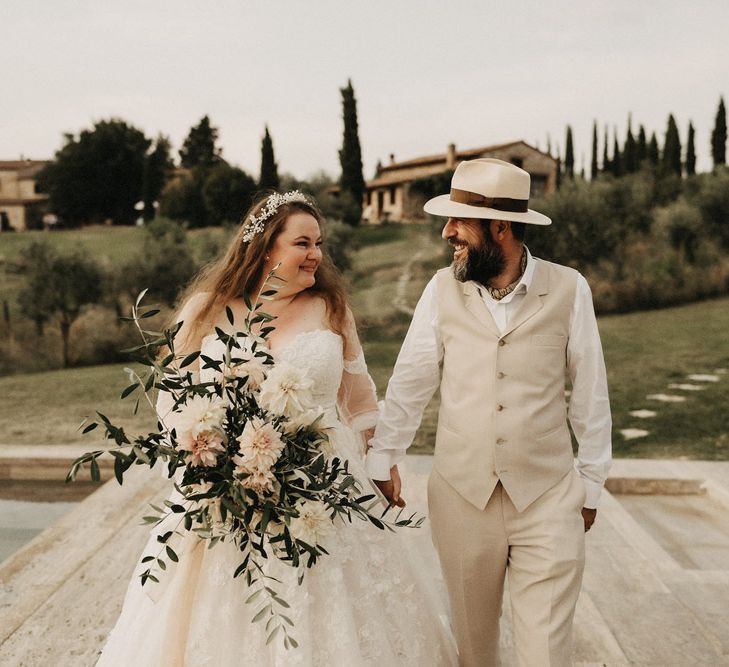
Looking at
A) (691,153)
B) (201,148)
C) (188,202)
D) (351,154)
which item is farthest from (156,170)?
(691,153)

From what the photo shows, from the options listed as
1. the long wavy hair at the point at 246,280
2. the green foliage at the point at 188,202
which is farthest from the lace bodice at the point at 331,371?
the green foliage at the point at 188,202

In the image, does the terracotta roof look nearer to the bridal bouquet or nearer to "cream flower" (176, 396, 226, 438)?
the bridal bouquet

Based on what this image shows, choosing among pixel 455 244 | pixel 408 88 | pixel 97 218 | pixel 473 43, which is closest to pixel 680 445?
pixel 455 244

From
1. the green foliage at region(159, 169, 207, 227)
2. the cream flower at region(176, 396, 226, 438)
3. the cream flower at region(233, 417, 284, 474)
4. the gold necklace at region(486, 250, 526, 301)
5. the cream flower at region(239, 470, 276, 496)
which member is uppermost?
the green foliage at region(159, 169, 207, 227)

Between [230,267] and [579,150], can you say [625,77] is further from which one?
[230,267]

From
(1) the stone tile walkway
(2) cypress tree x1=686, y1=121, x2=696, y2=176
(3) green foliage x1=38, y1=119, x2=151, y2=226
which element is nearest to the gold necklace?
(1) the stone tile walkway

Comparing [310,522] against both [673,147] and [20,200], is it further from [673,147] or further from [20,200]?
[673,147]

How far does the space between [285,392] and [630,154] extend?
61.7 feet

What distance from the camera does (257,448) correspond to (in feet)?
5.44

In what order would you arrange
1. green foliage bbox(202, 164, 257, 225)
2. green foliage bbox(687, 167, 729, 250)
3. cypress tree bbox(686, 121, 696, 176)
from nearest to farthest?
green foliage bbox(687, 167, 729, 250), green foliage bbox(202, 164, 257, 225), cypress tree bbox(686, 121, 696, 176)

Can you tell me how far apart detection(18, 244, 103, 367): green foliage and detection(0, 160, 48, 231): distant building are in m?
1.43

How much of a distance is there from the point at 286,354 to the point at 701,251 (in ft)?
47.4

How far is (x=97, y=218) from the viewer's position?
54.4 ft

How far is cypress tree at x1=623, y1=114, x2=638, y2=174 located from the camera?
1827cm
